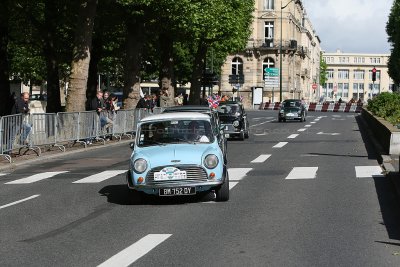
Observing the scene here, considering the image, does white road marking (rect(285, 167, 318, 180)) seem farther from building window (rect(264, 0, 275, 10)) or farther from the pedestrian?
building window (rect(264, 0, 275, 10))

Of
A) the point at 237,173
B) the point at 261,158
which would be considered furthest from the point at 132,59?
the point at 237,173

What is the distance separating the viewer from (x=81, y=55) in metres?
29.9

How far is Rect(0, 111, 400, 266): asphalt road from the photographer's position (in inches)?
337

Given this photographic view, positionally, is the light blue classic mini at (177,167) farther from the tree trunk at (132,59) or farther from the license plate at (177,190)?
the tree trunk at (132,59)

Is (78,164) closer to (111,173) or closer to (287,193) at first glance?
(111,173)

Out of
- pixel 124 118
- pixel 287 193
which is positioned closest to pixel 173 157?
pixel 287 193

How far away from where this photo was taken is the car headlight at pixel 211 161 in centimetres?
1286

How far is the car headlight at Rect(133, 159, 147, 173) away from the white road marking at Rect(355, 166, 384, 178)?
625cm

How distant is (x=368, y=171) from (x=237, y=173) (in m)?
3.07

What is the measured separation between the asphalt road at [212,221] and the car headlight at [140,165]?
0.61m

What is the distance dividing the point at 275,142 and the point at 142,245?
71.5 ft

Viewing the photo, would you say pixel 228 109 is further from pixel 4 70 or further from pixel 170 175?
pixel 170 175

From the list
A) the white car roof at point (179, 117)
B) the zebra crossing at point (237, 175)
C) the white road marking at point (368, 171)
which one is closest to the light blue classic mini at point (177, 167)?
the white car roof at point (179, 117)

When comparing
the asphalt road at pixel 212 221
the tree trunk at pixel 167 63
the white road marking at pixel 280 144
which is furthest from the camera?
the tree trunk at pixel 167 63
